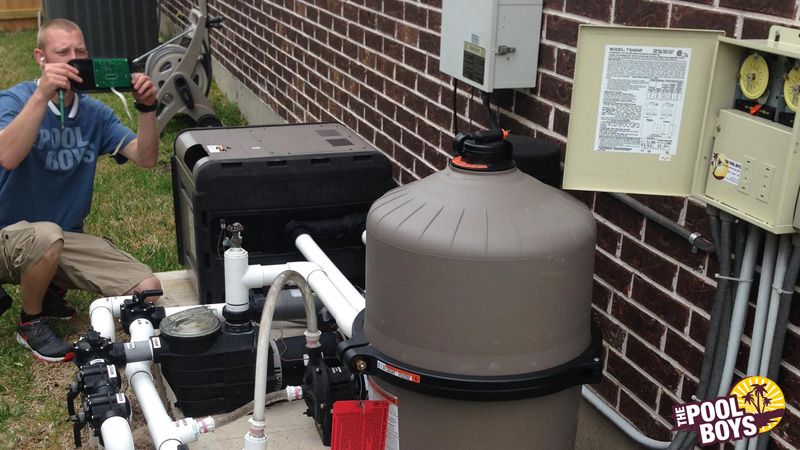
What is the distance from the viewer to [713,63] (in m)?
2.12

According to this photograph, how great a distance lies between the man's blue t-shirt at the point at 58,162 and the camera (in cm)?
425

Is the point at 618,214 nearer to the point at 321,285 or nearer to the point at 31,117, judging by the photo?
the point at 321,285

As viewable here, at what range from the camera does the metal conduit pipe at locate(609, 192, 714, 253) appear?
8.04 ft

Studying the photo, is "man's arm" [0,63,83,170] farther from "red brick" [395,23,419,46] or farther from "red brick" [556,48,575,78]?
"red brick" [556,48,575,78]

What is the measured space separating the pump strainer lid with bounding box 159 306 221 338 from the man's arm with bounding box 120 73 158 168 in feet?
4.31

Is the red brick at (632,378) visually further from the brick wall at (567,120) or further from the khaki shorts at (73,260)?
the khaki shorts at (73,260)

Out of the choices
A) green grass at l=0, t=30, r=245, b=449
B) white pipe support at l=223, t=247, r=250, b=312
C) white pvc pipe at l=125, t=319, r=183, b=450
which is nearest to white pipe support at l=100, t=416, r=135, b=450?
white pvc pipe at l=125, t=319, r=183, b=450

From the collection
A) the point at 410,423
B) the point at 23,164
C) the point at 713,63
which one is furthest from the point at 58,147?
the point at 713,63

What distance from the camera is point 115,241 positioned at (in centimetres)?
562

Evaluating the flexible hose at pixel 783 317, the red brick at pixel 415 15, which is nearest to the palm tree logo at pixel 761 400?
the flexible hose at pixel 783 317

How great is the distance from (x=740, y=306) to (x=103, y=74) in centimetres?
291

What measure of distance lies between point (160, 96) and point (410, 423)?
5.82 meters

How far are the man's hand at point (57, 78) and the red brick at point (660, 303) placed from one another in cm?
257

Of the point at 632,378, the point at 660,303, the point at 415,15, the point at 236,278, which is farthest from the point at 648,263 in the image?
the point at 415,15
